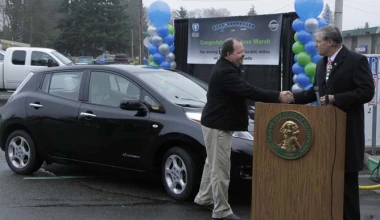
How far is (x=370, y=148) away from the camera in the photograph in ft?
27.7

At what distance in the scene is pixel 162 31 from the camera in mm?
14820

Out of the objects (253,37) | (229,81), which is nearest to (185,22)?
(253,37)

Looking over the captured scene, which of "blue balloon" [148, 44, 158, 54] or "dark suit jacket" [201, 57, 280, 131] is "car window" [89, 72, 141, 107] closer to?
"dark suit jacket" [201, 57, 280, 131]

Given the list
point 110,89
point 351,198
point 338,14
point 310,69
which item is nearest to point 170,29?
point 310,69

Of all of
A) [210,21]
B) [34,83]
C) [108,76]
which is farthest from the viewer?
[210,21]

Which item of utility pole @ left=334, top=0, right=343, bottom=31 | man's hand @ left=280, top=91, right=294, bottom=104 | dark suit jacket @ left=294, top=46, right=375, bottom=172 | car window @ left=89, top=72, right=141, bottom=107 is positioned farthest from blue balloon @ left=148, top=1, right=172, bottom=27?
dark suit jacket @ left=294, top=46, right=375, bottom=172

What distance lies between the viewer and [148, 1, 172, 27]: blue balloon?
15.1 metres

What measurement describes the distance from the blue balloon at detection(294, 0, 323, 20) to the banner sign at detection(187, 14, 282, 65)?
0.78 m

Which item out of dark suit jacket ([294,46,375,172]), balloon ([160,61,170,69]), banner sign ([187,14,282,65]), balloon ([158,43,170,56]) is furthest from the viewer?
balloon ([158,43,170,56])

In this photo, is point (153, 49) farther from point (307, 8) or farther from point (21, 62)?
point (21, 62)

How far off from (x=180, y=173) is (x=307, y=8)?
743 cm

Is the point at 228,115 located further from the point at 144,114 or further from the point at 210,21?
the point at 210,21

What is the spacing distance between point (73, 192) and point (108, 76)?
1.50 metres

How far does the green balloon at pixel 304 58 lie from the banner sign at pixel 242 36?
1.04 m
